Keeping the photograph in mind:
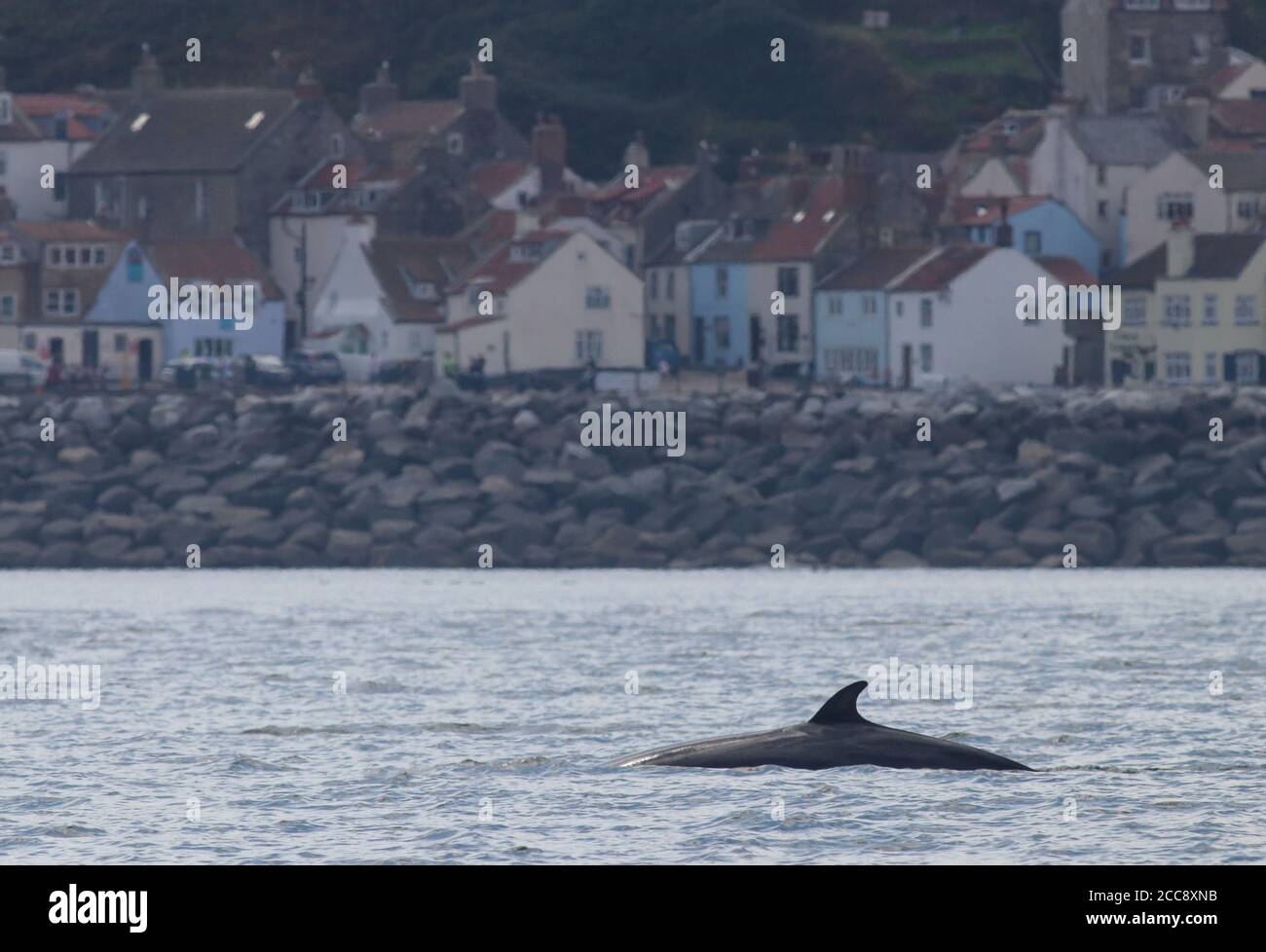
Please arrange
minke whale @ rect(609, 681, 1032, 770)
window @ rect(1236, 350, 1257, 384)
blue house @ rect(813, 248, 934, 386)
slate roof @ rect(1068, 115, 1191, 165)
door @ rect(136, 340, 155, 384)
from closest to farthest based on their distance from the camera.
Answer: minke whale @ rect(609, 681, 1032, 770), window @ rect(1236, 350, 1257, 384), blue house @ rect(813, 248, 934, 386), door @ rect(136, 340, 155, 384), slate roof @ rect(1068, 115, 1191, 165)

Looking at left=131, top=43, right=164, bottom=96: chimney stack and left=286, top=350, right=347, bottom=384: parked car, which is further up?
left=131, top=43, right=164, bottom=96: chimney stack

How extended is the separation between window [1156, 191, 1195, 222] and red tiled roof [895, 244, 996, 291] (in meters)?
13.3

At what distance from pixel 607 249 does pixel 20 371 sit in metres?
29.6

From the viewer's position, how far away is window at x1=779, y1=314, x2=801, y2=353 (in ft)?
375

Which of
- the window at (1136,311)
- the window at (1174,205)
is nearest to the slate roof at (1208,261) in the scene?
the window at (1136,311)

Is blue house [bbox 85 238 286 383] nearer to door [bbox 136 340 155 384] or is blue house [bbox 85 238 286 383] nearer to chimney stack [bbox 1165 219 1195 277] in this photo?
door [bbox 136 340 155 384]

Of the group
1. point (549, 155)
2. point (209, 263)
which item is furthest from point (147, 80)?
point (209, 263)

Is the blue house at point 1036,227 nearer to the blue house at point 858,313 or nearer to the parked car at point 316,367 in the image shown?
the blue house at point 858,313

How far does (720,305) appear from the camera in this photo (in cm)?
11862

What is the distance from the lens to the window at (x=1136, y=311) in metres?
104

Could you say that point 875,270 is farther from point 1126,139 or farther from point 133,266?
point 133,266

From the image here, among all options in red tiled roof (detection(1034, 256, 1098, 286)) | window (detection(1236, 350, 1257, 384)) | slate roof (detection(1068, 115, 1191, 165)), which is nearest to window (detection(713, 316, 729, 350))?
red tiled roof (detection(1034, 256, 1098, 286))
